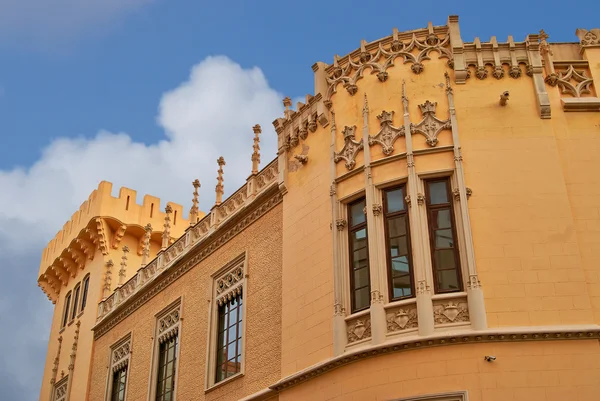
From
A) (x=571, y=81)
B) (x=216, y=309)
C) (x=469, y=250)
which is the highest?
(x=571, y=81)

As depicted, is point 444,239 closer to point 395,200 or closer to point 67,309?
point 395,200

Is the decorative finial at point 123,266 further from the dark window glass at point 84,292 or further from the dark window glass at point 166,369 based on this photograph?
the dark window glass at point 166,369

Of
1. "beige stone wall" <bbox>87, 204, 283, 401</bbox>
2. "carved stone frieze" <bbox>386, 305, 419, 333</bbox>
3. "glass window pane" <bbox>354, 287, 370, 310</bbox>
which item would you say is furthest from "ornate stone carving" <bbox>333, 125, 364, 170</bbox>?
"carved stone frieze" <bbox>386, 305, 419, 333</bbox>

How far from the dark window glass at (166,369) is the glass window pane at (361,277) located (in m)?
7.13

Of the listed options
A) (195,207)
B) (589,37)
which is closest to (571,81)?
(589,37)

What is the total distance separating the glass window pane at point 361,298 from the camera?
1269 cm

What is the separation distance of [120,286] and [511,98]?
13.8 metres

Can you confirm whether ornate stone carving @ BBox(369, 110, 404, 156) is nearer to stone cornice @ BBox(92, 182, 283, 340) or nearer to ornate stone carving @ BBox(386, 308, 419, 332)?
ornate stone carving @ BBox(386, 308, 419, 332)

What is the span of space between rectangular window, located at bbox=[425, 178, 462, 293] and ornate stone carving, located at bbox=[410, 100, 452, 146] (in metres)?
0.77

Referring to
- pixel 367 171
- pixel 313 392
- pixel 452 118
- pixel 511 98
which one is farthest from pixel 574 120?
pixel 313 392

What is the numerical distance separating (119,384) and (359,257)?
1120 centimetres

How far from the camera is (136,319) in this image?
21.3 meters

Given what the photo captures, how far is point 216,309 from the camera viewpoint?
17.4 meters

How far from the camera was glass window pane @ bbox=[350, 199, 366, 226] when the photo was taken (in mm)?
13445
